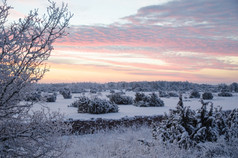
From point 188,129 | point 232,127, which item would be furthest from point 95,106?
point 232,127

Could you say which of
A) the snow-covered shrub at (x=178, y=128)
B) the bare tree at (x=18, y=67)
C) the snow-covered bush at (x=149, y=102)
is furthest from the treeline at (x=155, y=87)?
the bare tree at (x=18, y=67)

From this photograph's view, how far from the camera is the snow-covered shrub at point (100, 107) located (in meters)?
12.5

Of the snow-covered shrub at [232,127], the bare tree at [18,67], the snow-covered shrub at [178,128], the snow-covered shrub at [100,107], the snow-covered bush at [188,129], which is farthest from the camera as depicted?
the snow-covered shrub at [100,107]

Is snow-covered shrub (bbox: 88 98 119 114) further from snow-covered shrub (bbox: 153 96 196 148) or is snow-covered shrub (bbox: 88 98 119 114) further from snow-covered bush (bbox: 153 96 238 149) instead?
snow-covered shrub (bbox: 153 96 196 148)

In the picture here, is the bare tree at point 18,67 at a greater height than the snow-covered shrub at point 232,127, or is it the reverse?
the bare tree at point 18,67

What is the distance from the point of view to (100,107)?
41.2 ft

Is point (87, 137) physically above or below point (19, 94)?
below

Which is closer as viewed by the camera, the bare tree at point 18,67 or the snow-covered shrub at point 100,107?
the bare tree at point 18,67

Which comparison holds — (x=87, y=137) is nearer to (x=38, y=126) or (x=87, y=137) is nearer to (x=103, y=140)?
(x=103, y=140)

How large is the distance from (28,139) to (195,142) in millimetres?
5626

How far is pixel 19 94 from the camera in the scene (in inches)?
137

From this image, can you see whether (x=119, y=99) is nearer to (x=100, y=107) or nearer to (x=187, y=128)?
(x=100, y=107)

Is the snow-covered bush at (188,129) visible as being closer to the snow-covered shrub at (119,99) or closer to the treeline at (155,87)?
the snow-covered shrub at (119,99)

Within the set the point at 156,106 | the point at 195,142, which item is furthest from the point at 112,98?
the point at 195,142
